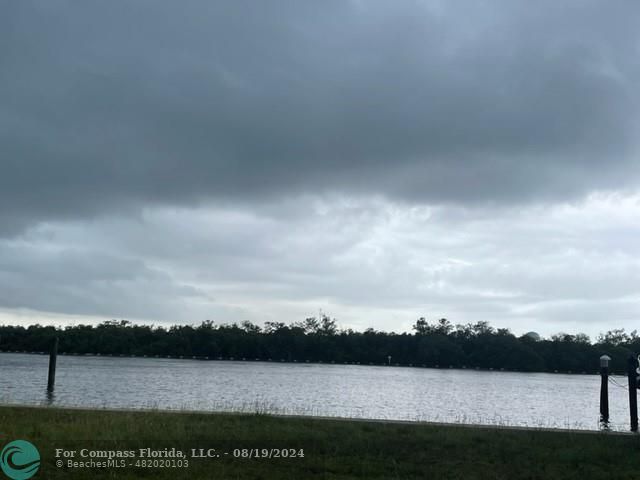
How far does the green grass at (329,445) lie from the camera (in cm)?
1265

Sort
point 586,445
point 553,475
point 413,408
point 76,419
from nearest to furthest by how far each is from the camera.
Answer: point 553,475
point 586,445
point 76,419
point 413,408

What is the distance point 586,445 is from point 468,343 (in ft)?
539

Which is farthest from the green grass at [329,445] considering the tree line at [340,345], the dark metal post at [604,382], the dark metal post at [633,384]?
the tree line at [340,345]

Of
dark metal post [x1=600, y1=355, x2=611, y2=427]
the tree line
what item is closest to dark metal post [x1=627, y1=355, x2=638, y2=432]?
dark metal post [x1=600, y1=355, x2=611, y2=427]

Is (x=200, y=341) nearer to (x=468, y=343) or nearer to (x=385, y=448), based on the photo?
(x=468, y=343)

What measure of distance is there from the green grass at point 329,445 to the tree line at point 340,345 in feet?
500

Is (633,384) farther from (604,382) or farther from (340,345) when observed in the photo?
(340,345)

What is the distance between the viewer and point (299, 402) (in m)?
40.2

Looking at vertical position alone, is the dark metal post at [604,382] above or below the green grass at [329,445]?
above

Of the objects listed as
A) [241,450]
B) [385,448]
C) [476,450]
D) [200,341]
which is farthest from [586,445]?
[200,341]

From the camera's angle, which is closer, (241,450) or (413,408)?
(241,450)

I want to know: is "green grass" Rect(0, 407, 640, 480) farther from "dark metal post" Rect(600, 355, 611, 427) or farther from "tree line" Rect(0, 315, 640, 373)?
"tree line" Rect(0, 315, 640, 373)

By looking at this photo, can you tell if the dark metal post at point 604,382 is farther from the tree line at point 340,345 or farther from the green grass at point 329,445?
the tree line at point 340,345

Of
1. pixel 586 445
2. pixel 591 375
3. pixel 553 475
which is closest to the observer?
pixel 553 475
